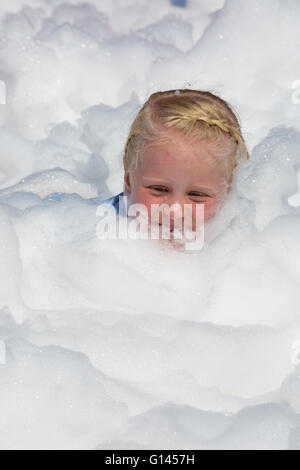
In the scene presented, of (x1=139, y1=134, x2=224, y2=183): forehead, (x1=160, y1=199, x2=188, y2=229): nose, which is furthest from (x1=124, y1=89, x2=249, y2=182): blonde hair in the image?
(x1=160, y1=199, x2=188, y2=229): nose

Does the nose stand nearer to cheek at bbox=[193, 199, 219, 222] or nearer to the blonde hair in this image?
cheek at bbox=[193, 199, 219, 222]

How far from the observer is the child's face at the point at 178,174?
1.76 metres

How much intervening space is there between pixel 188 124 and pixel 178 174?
14 centimetres

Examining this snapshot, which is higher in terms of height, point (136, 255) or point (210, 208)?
point (210, 208)

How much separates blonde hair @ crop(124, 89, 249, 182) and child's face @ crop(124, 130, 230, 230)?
3cm

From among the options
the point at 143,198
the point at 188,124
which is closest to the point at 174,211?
the point at 143,198

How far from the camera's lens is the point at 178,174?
176 centimetres

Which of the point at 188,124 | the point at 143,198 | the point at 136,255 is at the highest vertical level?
the point at 188,124

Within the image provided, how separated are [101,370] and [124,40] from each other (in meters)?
1.45

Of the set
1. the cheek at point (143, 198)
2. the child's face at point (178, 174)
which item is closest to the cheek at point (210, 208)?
the child's face at point (178, 174)

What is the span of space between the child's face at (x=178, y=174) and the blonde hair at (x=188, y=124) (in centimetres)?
3

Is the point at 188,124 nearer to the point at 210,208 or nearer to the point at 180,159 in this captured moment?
the point at 180,159

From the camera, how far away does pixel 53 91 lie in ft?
8.09
